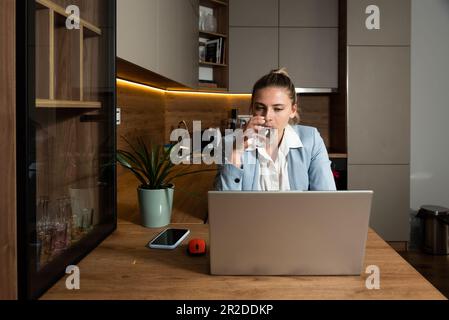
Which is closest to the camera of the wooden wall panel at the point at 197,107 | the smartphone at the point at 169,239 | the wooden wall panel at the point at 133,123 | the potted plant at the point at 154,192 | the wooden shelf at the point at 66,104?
the wooden shelf at the point at 66,104

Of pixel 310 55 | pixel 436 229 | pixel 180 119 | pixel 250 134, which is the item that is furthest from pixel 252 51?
pixel 250 134

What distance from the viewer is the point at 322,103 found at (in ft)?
15.2

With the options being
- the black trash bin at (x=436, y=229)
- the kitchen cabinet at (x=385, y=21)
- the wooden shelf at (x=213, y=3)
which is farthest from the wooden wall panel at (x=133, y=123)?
the black trash bin at (x=436, y=229)

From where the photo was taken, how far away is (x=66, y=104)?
1.46 m

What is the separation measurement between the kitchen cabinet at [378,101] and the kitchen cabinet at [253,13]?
79 cm

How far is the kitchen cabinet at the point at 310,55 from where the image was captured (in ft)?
14.1

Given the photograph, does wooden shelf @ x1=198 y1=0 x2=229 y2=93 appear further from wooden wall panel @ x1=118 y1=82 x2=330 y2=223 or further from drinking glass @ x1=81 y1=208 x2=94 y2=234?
drinking glass @ x1=81 y1=208 x2=94 y2=234

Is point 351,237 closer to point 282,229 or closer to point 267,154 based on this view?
point 282,229

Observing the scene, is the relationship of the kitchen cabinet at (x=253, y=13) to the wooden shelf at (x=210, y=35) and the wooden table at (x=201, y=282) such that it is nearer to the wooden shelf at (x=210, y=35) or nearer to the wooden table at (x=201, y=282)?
the wooden shelf at (x=210, y=35)

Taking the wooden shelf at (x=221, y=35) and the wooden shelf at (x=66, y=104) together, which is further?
the wooden shelf at (x=221, y=35)

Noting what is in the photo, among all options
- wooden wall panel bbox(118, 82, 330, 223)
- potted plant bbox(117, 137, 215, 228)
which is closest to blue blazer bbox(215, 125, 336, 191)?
wooden wall panel bbox(118, 82, 330, 223)

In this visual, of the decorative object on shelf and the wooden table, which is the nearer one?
the wooden table

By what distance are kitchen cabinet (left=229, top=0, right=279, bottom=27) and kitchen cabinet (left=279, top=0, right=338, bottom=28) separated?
65mm

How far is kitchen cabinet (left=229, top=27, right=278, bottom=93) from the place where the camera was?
170 inches
